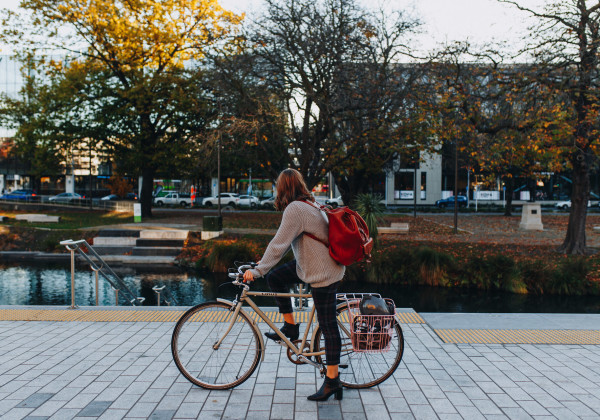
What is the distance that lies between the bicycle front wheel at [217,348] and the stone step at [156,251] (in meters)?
13.8

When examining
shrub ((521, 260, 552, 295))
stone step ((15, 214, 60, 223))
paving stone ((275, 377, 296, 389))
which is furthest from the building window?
paving stone ((275, 377, 296, 389))

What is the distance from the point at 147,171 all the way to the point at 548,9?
21185 mm

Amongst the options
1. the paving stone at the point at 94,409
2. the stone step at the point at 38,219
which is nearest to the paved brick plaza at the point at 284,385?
the paving stone at the point at 94,409

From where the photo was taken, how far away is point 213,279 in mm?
14594

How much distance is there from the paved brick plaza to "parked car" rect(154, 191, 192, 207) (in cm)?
4409

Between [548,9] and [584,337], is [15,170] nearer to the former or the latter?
[548,9]

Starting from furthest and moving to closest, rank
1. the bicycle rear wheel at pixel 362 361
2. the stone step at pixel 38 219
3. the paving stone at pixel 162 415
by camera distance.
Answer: the stone step at pixel 38 219 → the bicycle rear wheel at pixel 362 361 → the paving stone at pixel 162 415

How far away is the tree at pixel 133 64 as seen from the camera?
77.4 feet

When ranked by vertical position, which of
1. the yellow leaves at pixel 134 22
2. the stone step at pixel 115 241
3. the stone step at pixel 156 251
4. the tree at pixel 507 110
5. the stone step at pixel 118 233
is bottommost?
the stone step at pixel 156 251

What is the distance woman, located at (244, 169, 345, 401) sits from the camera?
3.94 meters

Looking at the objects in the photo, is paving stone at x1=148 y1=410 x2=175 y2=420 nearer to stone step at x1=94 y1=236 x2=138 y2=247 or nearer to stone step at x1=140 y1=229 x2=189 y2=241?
stone step at x1=140 y1=229 x2=189 y2=241

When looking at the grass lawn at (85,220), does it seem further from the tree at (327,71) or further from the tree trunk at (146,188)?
the tree at (327,71)

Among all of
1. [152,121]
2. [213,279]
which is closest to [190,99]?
[152,121]

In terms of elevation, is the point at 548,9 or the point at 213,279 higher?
the point at 548,9
